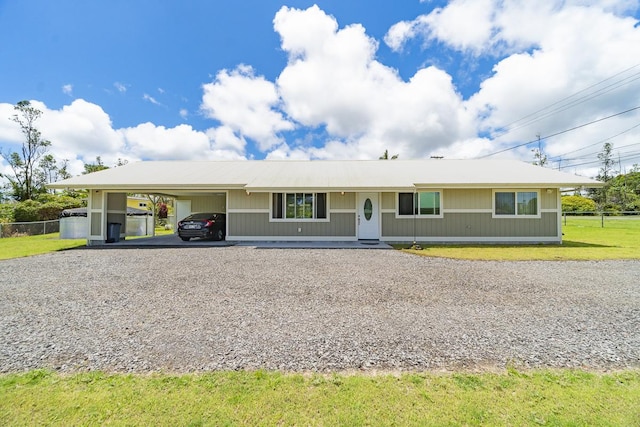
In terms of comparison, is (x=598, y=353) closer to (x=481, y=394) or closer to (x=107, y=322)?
(x=481, y=394)

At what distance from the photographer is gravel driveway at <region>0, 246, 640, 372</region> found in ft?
10.3

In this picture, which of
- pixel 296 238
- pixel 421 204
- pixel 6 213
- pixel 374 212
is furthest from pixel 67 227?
pixel 421 204

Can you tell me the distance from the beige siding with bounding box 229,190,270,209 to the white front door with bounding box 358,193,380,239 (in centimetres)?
411

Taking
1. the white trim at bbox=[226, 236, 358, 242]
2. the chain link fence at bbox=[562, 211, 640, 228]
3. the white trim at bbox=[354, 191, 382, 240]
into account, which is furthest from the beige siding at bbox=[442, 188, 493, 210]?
the chain link fence at bbox=[562, 211, 640, 228]

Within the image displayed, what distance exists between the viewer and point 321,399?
7.96 ft

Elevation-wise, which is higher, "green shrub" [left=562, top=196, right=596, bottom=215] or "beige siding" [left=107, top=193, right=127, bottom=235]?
"green shrub" [left=562, top=196, right=596, bottom=215]

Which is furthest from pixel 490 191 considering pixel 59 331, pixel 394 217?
pixel 59 331

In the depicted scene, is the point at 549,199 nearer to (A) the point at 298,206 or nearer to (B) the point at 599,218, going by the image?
(A) the point at 298,206

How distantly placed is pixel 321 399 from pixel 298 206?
35.7ft

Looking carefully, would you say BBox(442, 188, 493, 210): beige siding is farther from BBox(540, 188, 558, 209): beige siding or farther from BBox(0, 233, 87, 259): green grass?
BBox(0, 233, 87, 259): green grass

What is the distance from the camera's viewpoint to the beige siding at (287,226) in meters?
12.9

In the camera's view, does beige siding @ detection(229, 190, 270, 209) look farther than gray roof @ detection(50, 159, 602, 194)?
Yes

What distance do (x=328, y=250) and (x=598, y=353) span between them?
26.5ft

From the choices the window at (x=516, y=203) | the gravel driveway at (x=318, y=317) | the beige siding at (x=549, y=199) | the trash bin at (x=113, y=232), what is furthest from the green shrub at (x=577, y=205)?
the trash bin at (x=113, y=232)
